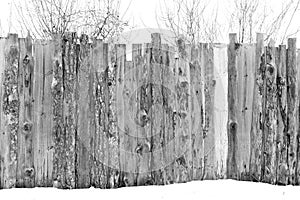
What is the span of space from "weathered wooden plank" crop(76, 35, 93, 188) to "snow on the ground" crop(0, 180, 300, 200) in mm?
280

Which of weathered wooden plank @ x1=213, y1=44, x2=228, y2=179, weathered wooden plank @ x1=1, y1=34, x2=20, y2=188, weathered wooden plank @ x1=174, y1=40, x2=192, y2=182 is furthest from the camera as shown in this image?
weathered wooden plank @ x1=213, y1=44, x2=228, y2=179

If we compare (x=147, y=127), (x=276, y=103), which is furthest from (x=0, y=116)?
(x=276, y=103)

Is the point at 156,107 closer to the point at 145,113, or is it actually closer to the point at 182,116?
the point at 145,113

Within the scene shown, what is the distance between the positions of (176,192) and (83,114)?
1.37 meters

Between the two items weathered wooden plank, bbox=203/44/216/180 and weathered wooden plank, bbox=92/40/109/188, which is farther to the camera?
weathered wooden plank, bbox=203/44/216/180

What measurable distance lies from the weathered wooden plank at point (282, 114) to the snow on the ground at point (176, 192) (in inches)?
13.6

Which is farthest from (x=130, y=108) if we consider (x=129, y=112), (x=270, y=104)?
(x=270, y=104)

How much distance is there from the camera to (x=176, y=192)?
214 inches

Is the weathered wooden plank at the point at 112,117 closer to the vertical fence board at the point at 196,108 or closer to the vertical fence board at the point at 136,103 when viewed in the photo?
the vertical fence board at the point at 136,103

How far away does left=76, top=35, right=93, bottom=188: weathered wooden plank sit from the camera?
5.56 m

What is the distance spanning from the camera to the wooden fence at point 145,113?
18.2 ft

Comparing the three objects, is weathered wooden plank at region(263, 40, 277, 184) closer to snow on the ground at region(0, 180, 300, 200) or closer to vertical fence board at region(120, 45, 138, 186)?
snow on the ground at region(0, 180, 300, 200)

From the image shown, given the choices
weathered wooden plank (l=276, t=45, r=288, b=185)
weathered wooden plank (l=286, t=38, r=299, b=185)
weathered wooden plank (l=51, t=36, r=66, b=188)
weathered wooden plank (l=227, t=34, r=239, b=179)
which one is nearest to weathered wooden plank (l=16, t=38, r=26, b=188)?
weathered wooden plank (l=51, t=36, r=66, b=188)

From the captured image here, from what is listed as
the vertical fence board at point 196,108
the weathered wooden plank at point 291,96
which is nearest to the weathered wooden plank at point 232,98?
the vertical fence board at point 196,108
